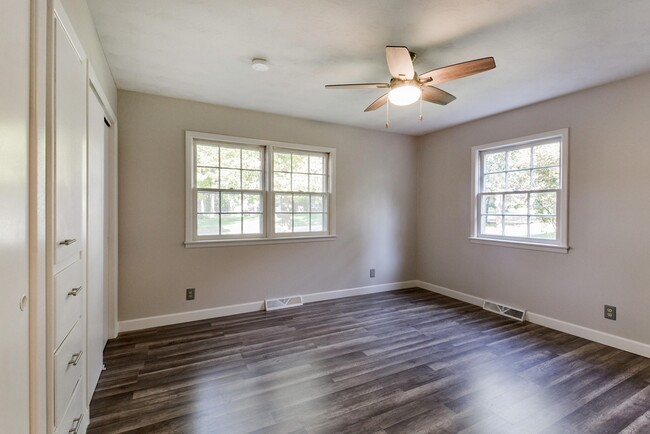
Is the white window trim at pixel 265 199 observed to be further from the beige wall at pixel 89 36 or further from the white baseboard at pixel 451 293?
the white baseboard at pixel 451 293

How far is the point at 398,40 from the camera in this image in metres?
2.28

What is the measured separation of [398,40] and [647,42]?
73.1 inches

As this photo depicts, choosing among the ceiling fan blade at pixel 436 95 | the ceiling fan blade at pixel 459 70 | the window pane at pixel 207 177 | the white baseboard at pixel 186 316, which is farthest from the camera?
the window pane at pixel 207 177

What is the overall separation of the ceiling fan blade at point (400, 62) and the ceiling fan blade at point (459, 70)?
6.0 inches

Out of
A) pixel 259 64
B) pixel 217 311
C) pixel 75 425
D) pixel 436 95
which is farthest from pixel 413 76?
pixel 217 311

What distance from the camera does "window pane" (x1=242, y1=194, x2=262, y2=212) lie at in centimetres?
393

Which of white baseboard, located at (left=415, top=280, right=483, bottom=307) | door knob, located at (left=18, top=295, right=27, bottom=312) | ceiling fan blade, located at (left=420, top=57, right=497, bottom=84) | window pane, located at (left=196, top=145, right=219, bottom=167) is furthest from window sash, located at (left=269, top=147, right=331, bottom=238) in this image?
door knob, located at (left=18, top=295, right=27, bottom=312)

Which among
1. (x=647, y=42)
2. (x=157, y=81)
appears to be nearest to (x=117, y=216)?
(x=157, y=81)

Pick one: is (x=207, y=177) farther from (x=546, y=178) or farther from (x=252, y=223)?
(x=546, y=178)

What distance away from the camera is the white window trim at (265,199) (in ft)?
11.7

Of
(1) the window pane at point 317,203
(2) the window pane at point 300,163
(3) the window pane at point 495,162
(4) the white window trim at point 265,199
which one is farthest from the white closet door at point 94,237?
(3) the window pane at point 495,162

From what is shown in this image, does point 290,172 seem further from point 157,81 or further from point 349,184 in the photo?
point 157,81

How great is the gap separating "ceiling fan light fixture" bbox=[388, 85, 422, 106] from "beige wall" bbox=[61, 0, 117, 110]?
204 centimetres

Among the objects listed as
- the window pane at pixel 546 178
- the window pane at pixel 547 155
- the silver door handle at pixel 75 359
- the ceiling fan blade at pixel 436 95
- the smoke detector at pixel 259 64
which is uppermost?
the smoke detector at pixel 259 64
